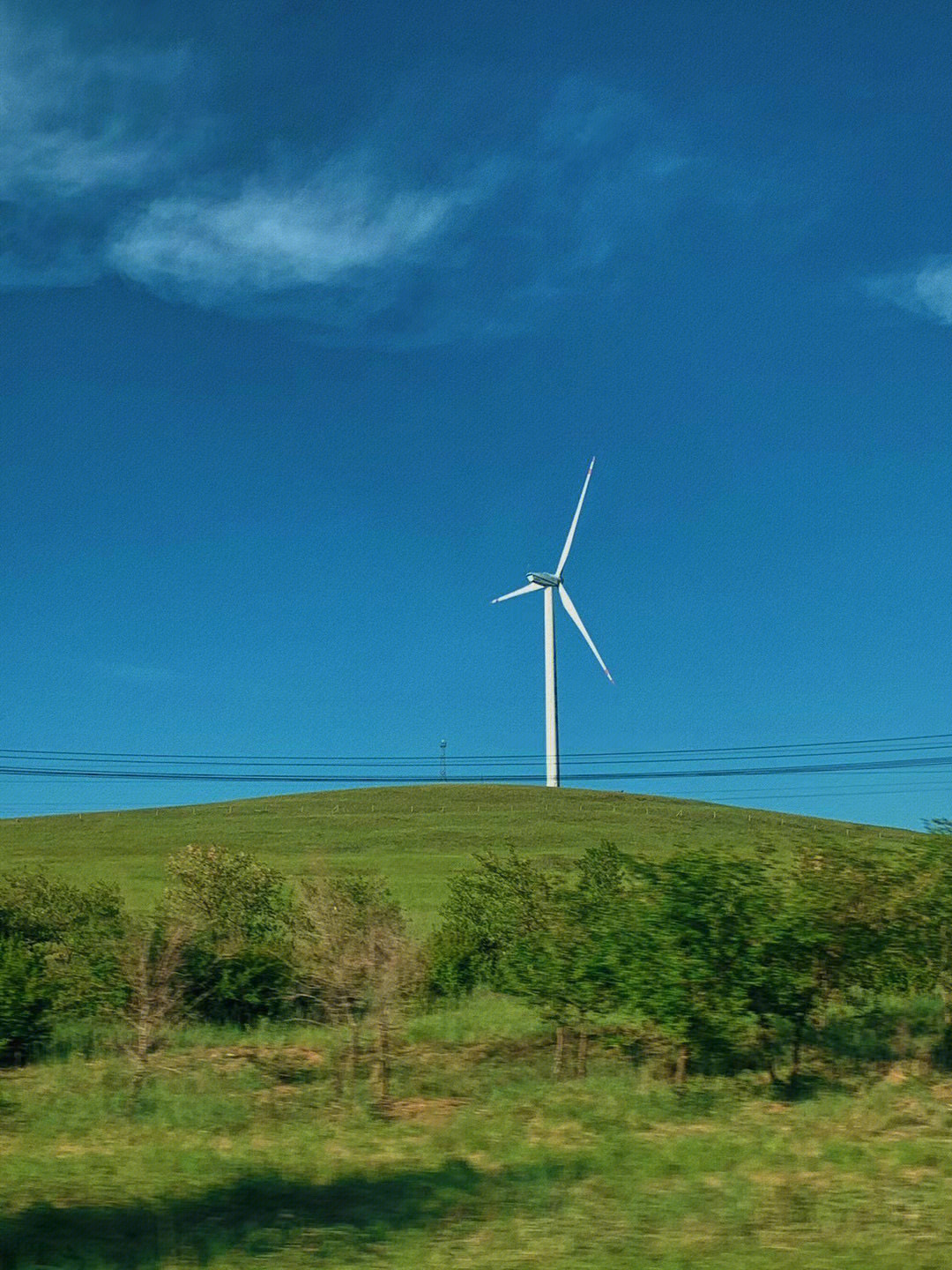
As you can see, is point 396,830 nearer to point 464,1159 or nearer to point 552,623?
point 552,623

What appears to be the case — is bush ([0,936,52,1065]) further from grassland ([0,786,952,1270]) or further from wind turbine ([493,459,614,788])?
wind turbine ([493,459,614,788])

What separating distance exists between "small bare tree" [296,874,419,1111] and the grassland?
33.7 inches

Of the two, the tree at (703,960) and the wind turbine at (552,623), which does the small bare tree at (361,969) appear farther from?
the wind turbine at (552,623)

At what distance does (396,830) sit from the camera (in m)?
92.1

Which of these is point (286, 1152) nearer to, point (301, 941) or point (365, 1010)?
point (365, 1010)

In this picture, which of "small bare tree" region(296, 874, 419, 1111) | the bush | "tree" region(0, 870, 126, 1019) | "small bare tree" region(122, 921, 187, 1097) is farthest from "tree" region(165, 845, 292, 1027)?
the bush

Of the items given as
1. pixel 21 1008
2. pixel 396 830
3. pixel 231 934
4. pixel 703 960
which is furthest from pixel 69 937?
pixel 396 830

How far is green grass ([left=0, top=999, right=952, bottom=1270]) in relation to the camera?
10.7m

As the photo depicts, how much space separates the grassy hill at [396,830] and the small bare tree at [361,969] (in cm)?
2763

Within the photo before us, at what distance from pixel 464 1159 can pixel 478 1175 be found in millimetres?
1366

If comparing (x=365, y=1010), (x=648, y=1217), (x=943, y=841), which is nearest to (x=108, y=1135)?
(x=365, y=1010)

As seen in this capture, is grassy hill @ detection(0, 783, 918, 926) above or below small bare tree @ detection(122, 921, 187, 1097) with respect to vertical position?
above

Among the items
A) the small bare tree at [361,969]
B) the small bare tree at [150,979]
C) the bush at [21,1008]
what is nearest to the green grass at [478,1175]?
the small bare tree at [150,979]

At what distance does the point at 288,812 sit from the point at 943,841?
83.8m
